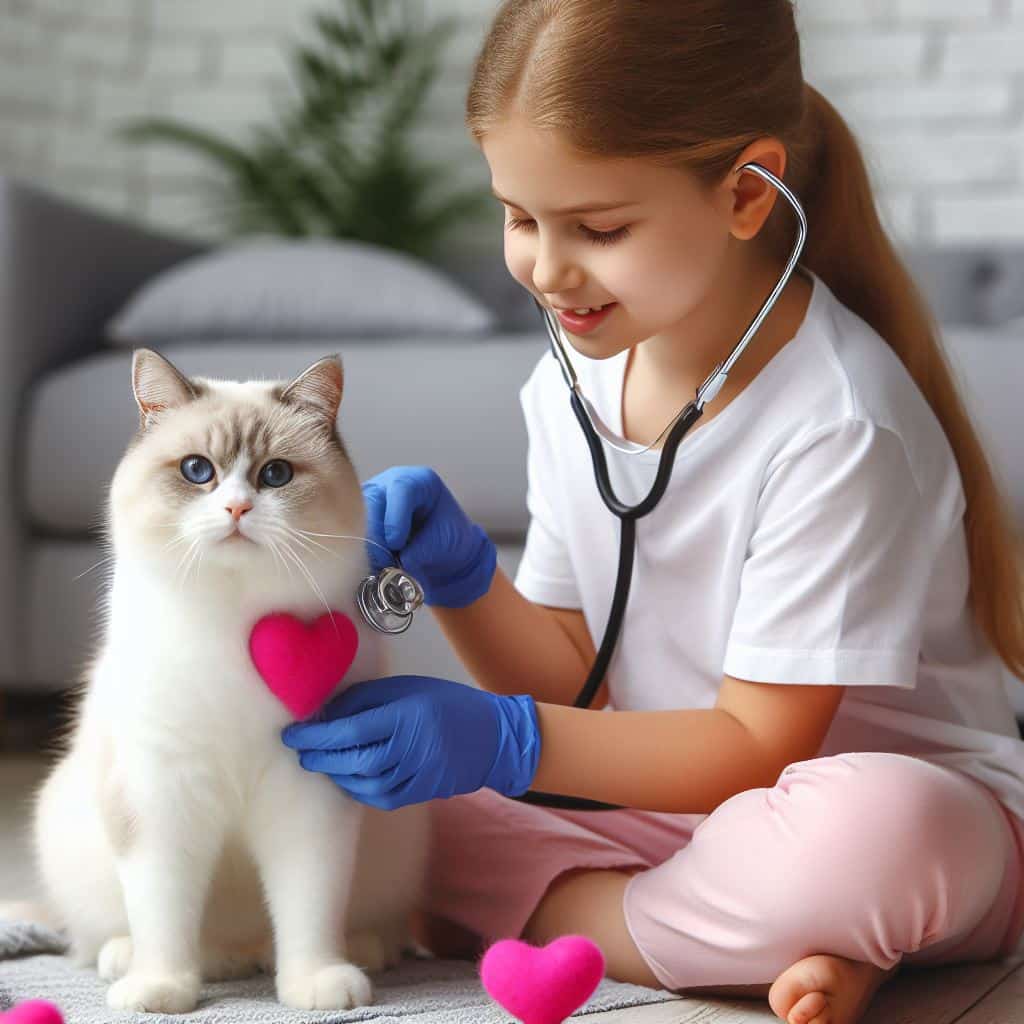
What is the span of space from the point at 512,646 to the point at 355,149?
242cm

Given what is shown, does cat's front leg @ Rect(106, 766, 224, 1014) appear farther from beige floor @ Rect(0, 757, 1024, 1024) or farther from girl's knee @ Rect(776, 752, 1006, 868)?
girl's knee @ Rect(776, 752, 1006, 868)

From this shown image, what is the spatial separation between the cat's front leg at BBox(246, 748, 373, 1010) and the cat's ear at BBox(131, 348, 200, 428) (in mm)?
258

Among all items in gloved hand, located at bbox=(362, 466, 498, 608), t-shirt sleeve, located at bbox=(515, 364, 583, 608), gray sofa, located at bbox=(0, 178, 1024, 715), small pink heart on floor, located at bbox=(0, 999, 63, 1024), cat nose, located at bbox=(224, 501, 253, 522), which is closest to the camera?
small pink heart on floor, located at bbox=(0, 999, 63, 1024)

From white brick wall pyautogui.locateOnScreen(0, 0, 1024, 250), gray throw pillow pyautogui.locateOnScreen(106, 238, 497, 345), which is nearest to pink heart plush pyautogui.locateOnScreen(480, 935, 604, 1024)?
gray throw pillow pyautogui.locateOnScreen(106, 238, 497, 345)

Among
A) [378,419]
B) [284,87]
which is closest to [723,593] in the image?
[378,419]

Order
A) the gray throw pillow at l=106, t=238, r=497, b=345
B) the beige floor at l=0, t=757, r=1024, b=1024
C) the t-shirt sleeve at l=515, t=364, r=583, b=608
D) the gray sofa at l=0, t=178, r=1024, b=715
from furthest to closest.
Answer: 1. the gray throw pillow at l=106, t=238, r=497, b=345
2. the gray sofa at l=0, t=178, r=1024, b=715
3. the t-shirt sleeve at l=515, t=364, r=583, b=608
4. the beige floor at l=0, t=757, r=1024, b=1024

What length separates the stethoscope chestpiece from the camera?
958 mm

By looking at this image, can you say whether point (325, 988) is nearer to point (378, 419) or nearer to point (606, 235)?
point (606, 235)

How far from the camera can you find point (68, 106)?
3.52m

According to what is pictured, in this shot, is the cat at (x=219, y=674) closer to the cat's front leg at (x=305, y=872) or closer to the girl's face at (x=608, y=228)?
the cat's front leg at (x=305, y=872)

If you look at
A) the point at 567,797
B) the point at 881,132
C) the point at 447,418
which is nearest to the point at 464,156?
the point at 881,132

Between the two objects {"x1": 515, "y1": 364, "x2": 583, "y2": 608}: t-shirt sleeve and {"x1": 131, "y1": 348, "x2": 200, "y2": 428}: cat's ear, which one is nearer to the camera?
{"x1": 131, "y1": 348, "x2": 200, "y2": 428}: cat's ear

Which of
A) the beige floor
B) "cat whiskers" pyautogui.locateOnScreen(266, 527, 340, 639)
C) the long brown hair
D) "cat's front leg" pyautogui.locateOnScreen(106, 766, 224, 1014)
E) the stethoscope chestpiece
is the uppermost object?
the long brown hair

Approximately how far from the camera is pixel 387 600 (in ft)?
3.14
